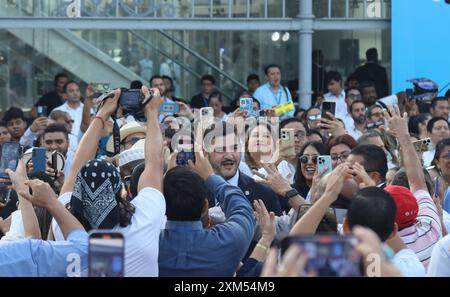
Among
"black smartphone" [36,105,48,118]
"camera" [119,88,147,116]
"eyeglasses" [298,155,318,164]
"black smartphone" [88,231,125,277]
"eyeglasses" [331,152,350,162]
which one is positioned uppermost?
"camera" [119,88,147,116]

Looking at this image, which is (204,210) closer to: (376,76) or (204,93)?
(204,93)

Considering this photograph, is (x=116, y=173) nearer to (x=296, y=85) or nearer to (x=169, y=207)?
(x=169, y=207)

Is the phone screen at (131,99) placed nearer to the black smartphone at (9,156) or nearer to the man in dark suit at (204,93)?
the black smartphone at (9,156)

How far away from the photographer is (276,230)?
5.40 metres

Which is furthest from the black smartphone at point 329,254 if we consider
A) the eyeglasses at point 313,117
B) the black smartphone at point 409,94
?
the black smartphone at point 409,94

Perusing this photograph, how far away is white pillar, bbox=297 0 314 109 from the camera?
13.6 meters

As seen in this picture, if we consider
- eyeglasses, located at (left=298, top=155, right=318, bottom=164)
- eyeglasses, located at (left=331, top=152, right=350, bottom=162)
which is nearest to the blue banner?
eyeglasses, located at (left=331, top=152, right=350, bottom=162)

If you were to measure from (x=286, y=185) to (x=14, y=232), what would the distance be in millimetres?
1625

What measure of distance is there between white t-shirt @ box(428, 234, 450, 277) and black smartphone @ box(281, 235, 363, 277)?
74.0 inches

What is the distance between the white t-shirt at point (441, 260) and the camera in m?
A: 4.36

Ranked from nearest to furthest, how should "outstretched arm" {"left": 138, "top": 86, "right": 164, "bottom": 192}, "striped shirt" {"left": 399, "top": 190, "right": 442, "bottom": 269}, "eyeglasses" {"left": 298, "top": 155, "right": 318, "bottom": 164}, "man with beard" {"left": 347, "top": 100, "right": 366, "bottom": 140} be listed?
"outstretched arm" {"left": 138, "top": 86, "right": 164, "bottom": 192}
"striped shirt" {"left": 399, "top": 190, "right": 442, "bottom": 269}
"eyeglasses" {"left": 298, "top": 155, "right": 318, "bottom": 164}
"man with beard" {"left": 347, "top": 100, "right": 366, "bottom": 140}

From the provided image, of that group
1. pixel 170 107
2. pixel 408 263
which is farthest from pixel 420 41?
pixel 408 263

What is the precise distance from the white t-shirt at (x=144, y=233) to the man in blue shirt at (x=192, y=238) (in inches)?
2.9

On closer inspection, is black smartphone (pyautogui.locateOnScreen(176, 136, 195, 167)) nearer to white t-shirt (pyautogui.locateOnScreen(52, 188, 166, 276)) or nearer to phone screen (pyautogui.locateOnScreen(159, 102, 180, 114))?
white t-shirt (pyautogui.locateOnScreen(52, 188, 166, 276))
